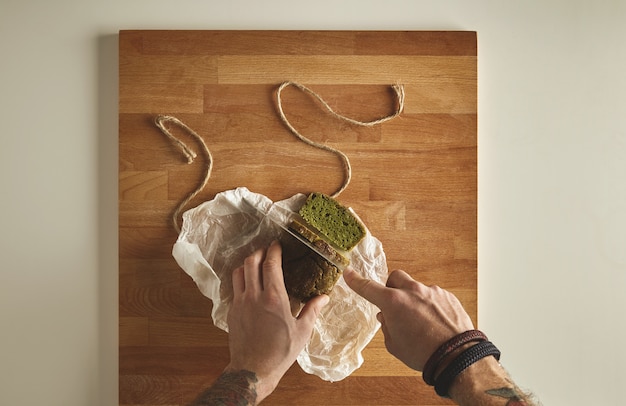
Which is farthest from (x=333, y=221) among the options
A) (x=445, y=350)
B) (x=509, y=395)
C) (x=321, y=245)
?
(x=509, y=395)

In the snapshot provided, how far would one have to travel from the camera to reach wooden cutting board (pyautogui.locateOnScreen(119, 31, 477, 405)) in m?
1.06

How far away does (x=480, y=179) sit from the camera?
1.10m

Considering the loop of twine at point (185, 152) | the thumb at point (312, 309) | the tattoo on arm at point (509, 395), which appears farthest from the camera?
the loop of twine at point (185, 152)

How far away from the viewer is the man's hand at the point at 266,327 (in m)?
0.89

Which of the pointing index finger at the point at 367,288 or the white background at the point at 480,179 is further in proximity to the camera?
the white background at the point at 480,179

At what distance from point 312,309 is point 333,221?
0.58ft

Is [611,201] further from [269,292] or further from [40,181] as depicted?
[40,181]

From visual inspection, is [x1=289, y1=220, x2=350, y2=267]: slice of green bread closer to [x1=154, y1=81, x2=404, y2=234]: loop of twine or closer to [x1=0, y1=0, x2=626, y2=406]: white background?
[x1=154, y1=81, x2=404, y2=234]: loop of twine

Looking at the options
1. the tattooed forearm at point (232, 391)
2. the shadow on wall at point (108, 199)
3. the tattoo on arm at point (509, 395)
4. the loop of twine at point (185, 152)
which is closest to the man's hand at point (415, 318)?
the tattoo on arm at point (509, 395)

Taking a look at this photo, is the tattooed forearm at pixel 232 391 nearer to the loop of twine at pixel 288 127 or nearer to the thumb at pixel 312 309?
the thumb at pixel 312 309

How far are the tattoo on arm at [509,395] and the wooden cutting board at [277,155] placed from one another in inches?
10.7

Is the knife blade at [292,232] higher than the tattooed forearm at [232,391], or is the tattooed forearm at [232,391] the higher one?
the knife blade at [292,232]

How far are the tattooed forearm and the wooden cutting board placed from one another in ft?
0.66

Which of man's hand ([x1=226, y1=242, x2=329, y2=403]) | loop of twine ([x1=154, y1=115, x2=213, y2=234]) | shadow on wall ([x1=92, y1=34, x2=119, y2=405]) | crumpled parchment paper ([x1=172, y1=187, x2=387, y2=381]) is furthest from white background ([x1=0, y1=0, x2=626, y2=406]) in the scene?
man's hand ([x1=226, y1=242, x2=329, y2=403])
